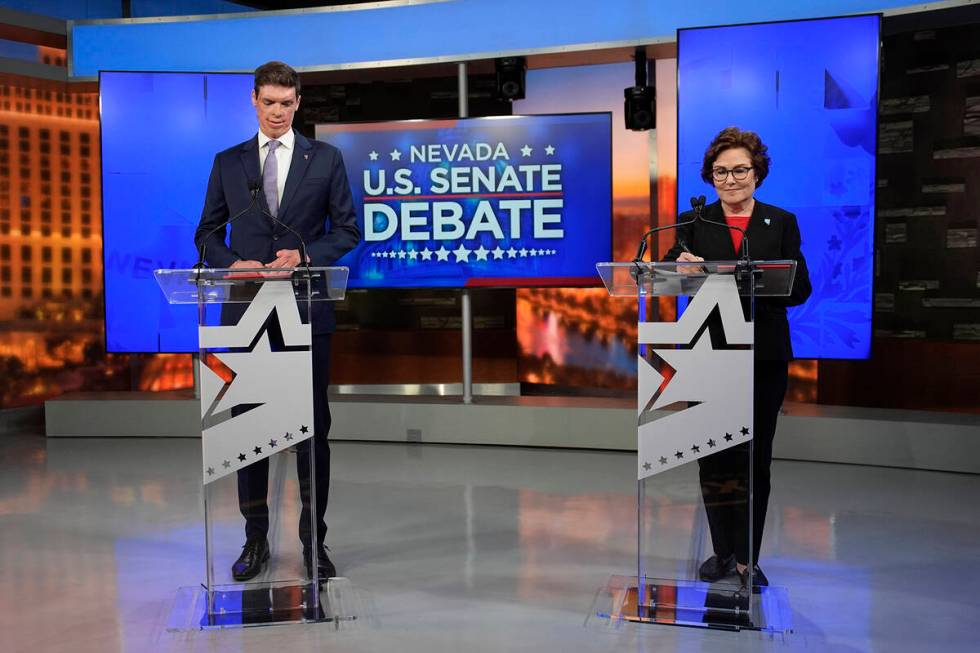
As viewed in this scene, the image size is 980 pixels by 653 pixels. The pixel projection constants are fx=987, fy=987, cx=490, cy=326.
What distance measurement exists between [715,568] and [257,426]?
1376 mm

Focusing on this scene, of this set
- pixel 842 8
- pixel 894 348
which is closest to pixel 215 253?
pixel 842 8

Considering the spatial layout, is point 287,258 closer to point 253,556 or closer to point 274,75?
point 274,75

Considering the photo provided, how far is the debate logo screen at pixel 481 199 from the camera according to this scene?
5.77m

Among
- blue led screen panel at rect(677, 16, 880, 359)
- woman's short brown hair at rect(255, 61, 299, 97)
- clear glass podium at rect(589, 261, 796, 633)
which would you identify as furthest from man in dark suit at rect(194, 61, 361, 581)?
blue led screen panel at rect(677, 16, 880, 359)

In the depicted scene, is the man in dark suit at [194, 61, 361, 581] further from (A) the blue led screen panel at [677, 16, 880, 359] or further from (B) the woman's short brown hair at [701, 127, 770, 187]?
(A) the blue led screen panel at [677, 16, 880, 359]

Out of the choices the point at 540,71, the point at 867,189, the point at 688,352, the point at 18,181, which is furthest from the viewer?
the point at 540,71

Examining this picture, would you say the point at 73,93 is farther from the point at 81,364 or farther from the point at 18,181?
the point at 81,364

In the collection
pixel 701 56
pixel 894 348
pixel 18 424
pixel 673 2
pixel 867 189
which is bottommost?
pixel 18 424

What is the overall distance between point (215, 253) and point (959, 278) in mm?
4988

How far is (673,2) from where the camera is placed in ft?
18.1

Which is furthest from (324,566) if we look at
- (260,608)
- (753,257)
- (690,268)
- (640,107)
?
(640,107)

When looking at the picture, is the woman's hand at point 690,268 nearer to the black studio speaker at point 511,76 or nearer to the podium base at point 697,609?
the podium base at point 697,609

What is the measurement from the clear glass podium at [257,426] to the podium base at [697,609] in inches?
33.4

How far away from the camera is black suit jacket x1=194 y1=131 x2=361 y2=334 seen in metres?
3.15
